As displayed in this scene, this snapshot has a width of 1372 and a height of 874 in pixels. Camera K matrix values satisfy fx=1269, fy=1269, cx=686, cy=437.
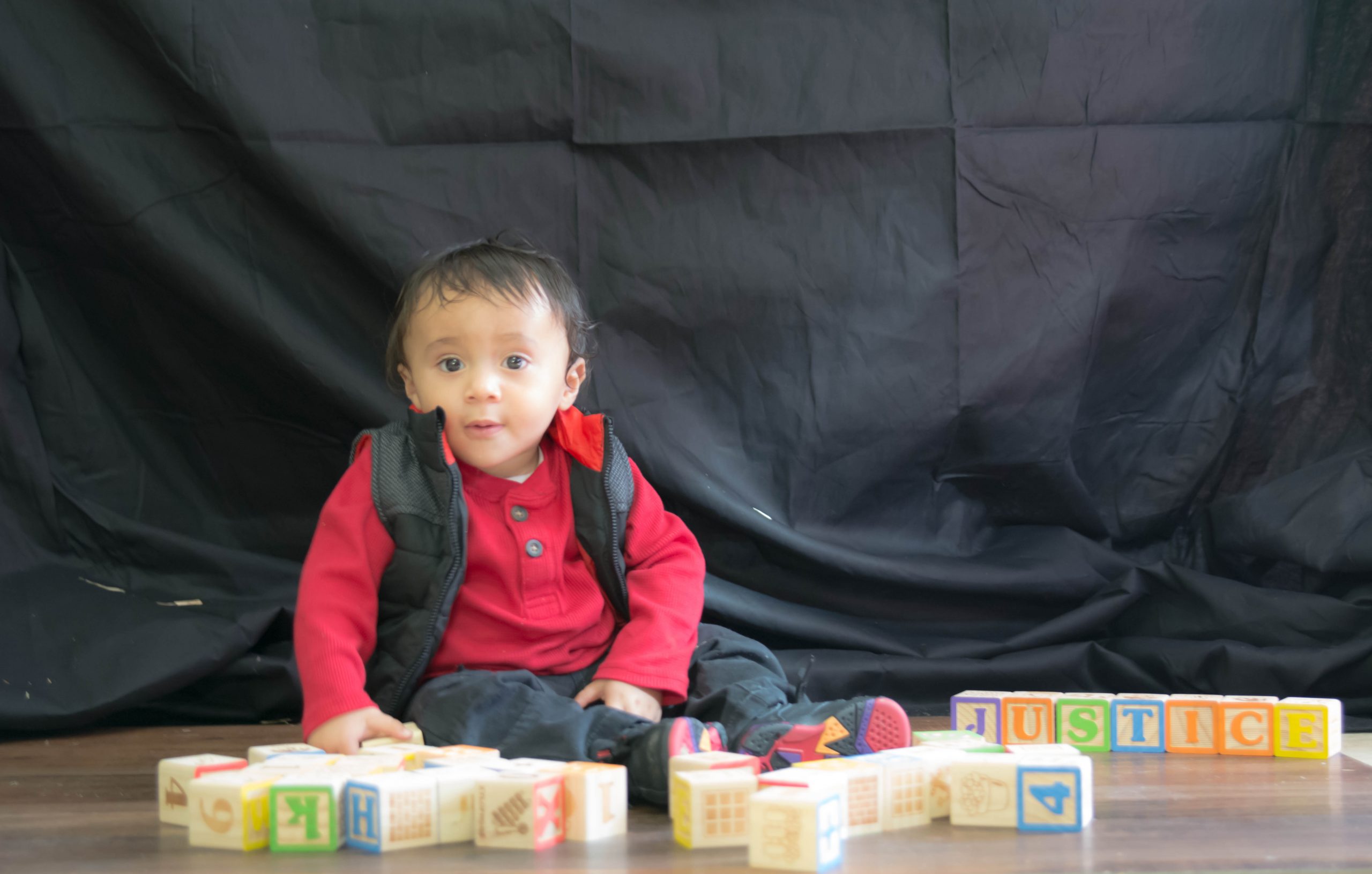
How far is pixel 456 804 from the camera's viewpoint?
108 cm

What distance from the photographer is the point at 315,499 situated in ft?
6.39

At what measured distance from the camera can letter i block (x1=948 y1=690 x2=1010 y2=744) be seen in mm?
1481

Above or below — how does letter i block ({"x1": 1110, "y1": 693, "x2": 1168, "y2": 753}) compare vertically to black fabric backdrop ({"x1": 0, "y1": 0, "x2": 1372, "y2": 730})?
below

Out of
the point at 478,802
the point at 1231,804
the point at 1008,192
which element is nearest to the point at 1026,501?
the point at 1008,192

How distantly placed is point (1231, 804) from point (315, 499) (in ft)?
4.40

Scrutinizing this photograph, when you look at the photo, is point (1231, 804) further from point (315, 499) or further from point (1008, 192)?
point (315, 499)

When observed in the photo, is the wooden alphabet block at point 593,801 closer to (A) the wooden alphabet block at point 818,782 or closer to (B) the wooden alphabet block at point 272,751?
(A) the wooden alphabet block at point 818,782

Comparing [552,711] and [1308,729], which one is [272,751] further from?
[1308,729]

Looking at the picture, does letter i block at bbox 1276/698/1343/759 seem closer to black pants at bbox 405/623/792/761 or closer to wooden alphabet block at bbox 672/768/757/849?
black pants at bbox 405/623/792/761

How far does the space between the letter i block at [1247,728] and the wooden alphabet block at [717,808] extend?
0.67m

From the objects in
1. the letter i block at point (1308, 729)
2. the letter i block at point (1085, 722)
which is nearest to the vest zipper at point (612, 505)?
the letter i block at point (1085, 722)

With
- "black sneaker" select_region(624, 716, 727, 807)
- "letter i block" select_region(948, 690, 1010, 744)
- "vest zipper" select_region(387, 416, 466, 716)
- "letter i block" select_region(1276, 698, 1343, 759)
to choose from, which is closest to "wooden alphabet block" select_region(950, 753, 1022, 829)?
"black sneaker" select_region(624, 716, 727, 807)

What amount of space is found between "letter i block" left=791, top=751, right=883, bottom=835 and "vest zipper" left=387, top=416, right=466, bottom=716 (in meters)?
0.51

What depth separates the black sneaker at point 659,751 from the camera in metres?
1.19
